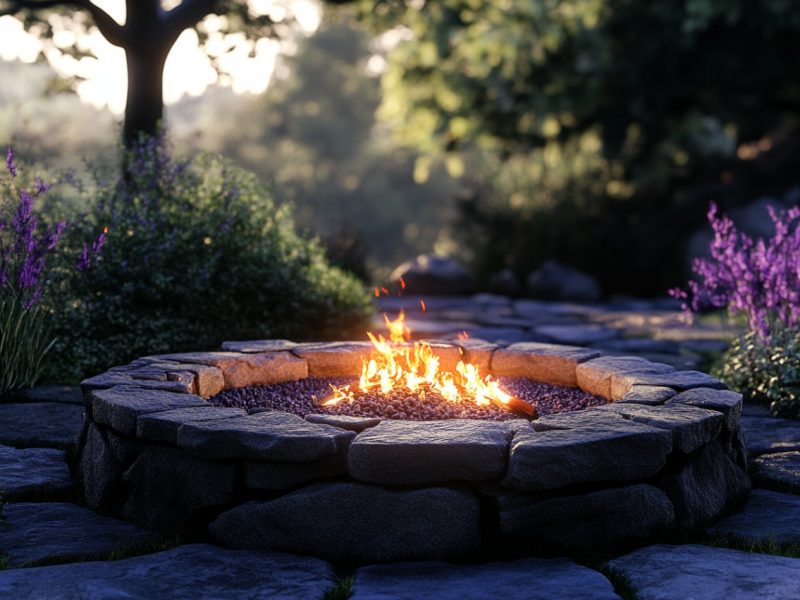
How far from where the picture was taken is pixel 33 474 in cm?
452

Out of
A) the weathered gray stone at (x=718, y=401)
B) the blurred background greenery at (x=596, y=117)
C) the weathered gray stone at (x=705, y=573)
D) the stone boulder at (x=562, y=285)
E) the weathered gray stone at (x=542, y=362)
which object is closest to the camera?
the weathered gray stone at (x=705, y=573)

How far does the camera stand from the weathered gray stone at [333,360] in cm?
572

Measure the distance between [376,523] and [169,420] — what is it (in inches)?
38.1

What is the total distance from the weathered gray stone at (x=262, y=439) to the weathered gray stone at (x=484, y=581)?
50cm

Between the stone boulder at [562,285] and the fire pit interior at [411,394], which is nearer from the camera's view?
the fire pit interior at [411,394]

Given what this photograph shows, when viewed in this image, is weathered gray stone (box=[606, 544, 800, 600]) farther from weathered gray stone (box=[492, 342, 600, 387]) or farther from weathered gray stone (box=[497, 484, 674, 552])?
weathered gray stone (box=[492, 342, 600, 387])

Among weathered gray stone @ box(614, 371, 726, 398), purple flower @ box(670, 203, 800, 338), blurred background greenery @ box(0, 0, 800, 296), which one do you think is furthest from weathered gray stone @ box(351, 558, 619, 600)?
blurred background greenery @ box(0, 0, 800, 296)

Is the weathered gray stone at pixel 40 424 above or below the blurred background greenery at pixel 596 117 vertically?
below

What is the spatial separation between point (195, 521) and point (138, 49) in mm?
6502

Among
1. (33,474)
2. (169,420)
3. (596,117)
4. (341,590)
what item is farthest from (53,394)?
(596,117)

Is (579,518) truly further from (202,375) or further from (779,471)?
(202,375)

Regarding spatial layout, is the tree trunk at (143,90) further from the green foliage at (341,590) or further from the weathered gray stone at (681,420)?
the green foliage at (341,590)

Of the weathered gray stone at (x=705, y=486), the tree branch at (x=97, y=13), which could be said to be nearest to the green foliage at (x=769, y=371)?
the weathered gray stone at (x=705, y=486)

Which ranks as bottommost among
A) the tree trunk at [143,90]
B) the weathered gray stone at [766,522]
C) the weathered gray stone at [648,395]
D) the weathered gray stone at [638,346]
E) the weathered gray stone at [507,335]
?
the weathered gray stone at [766,522]
